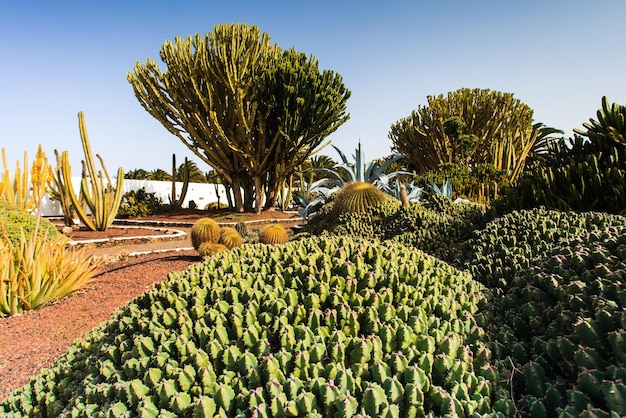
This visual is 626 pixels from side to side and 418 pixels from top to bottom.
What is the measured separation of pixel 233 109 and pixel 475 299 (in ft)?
64.2

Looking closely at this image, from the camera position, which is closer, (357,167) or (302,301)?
(302,301)

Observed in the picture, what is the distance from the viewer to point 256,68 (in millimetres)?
20656

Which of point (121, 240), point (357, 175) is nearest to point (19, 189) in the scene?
point (121, 240)

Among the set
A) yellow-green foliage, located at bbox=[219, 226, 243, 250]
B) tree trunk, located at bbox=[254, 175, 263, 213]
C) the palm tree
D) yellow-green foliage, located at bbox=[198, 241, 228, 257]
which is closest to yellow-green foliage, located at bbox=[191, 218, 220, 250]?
yellow-green foliage, located at bbox=[219, 226, 243, 250]

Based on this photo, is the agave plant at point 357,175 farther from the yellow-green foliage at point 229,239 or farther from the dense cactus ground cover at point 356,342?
the dense cactus ground cover at point 356,342

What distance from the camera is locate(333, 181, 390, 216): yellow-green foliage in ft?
20.4

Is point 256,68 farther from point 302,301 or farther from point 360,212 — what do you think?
point 302,301

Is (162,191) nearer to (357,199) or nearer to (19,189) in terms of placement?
(19,189)

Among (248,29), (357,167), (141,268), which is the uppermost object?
(248,29)

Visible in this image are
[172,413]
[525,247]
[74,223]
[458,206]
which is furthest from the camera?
[74,223]

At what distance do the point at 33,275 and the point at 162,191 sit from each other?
25.2 meters

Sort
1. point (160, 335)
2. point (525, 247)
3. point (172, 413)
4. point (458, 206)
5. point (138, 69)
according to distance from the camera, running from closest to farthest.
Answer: point (172, 413) < point (160, 335) < point (525, 247) < point (458, 206) < point (138, 69)

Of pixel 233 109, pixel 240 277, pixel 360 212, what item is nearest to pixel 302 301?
pixel 240 277

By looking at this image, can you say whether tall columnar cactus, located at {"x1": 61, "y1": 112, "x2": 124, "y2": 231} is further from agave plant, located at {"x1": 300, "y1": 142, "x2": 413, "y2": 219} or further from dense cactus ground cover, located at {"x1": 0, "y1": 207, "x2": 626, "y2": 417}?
dense cactus ground cover, located at {"x1": 0, "y1": 207, "x2": 626, "y2": 417}
